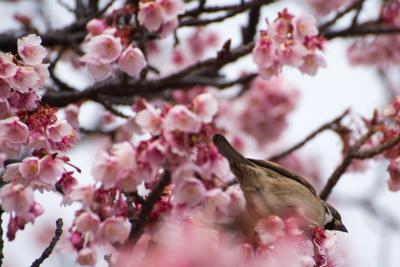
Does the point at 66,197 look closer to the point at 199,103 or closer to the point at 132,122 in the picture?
the point at 199,103

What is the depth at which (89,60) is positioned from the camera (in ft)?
11.2

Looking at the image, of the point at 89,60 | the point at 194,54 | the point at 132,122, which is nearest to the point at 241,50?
the point at 132,122

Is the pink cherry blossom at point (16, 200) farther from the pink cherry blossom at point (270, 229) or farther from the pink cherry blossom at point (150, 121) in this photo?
the pink cherry blossom at point (270, 229)

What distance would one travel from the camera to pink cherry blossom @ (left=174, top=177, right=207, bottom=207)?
84.1 inches

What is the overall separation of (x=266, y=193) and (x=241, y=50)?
1.03 meters

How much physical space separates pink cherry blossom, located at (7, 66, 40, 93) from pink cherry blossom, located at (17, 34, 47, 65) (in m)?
0.08

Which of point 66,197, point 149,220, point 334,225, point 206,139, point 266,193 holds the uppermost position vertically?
point 206,139

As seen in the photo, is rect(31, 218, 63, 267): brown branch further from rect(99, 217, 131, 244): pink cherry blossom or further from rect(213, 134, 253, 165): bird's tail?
rect(213, 134, 253, 165): bird's tail

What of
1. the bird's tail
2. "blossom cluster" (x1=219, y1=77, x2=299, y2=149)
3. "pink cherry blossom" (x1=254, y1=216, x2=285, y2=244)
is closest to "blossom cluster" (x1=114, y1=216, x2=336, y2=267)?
"pink cherry blossom" (x1=254, y1=216, x2=285, y2=244)

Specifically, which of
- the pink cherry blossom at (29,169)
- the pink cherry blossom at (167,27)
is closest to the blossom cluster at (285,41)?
the pink cherry blossom at (167,27)

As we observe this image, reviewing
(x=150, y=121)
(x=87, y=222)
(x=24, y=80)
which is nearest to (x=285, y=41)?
(x=24, y=80)

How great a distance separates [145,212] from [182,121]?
0.36m

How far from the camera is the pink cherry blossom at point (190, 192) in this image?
214cm

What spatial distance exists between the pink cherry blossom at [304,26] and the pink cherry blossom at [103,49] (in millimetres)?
1038
